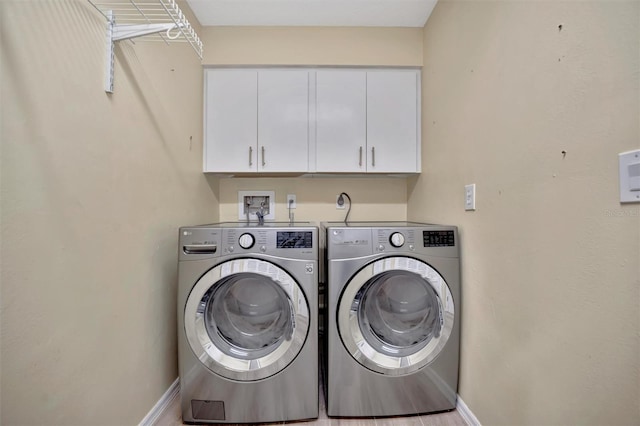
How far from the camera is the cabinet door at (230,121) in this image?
1.84 meters

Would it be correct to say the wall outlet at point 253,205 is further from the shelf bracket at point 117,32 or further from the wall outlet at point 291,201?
the shelf bracket at point 117,32

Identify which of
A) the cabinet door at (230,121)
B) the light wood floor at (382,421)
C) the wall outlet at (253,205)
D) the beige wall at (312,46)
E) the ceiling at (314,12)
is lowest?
the light wood floor at (382,421)

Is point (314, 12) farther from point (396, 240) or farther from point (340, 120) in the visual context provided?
point (396, 240)

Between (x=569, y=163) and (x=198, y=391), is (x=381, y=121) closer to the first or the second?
(x=569, y=163)

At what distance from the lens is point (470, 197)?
1256mm

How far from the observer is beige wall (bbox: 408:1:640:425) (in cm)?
66

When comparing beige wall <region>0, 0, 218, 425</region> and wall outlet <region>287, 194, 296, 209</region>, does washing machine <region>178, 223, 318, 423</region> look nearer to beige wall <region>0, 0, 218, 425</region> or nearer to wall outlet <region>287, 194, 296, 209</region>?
beige wall <region>0, 0, 218, 425</region>

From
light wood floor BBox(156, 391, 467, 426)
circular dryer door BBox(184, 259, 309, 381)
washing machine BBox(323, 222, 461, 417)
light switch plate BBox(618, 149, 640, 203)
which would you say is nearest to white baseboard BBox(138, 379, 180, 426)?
light wood floor BBox(156, 391, 467, 426)

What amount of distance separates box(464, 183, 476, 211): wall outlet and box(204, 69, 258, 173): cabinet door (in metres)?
1.35

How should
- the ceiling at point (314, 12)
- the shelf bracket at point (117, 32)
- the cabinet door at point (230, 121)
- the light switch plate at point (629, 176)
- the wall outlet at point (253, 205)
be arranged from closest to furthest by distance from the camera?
1. the light switch plate at point (629, 176)
2. the shelf bracket at point (117, 32)
3. the ceiling at point (314, 12)
4. the cabinet door at point (230, 121)
5. the wall outlet at point (253, 205)

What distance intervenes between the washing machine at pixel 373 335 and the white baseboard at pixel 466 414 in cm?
4

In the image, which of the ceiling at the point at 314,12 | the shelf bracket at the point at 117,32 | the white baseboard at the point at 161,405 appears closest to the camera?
the shelf bracket at the point at 117,32

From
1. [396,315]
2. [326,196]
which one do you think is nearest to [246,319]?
[396,315]

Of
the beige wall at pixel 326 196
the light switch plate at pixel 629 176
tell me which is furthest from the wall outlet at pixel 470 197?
the beige wall at pixel 326 196
